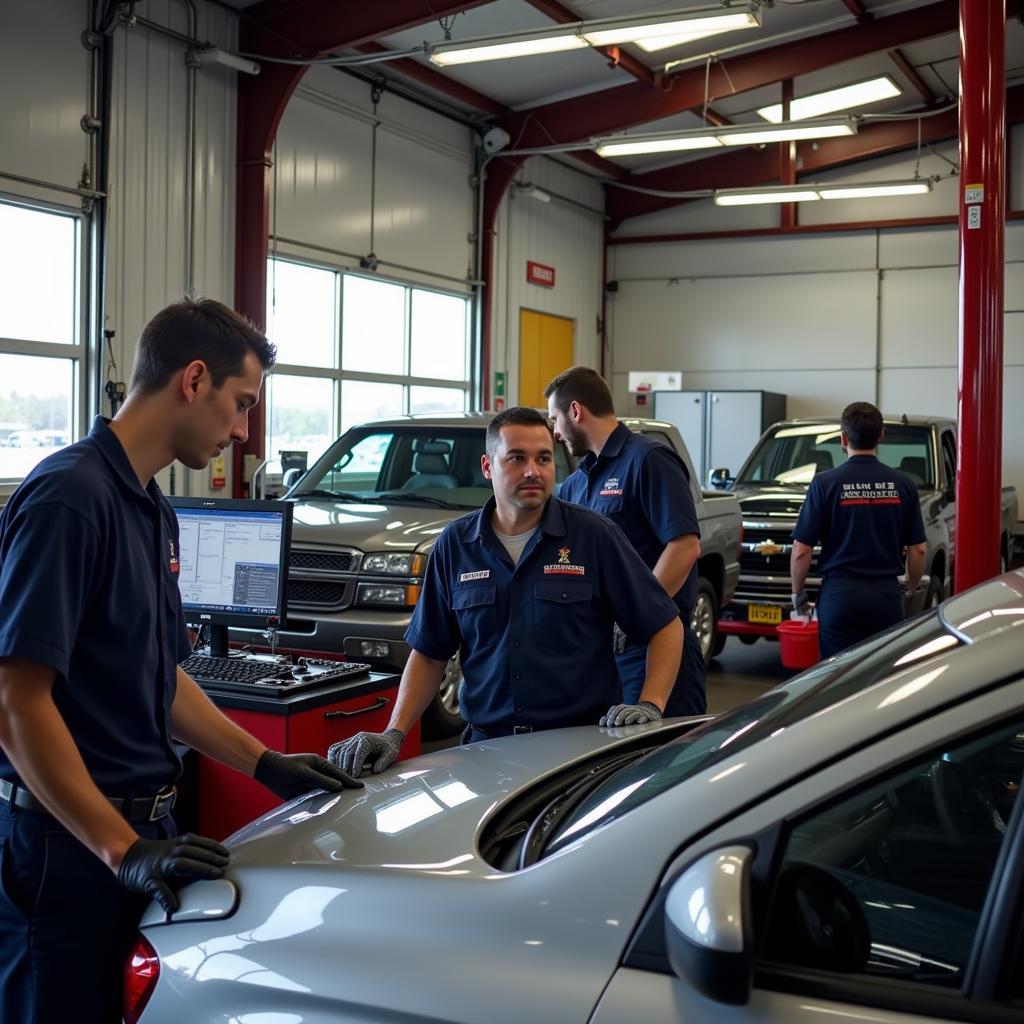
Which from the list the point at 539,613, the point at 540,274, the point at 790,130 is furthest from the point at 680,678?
the point at 540,274

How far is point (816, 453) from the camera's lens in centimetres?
1006

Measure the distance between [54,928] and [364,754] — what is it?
0.67m

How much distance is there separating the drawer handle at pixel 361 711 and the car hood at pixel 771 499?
566 centimetres

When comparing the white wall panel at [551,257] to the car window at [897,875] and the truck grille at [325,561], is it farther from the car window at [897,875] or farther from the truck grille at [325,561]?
the car window at [897,875]

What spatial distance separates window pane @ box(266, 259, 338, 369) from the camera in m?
11.8

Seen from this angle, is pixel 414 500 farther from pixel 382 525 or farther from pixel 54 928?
pixel 54 928

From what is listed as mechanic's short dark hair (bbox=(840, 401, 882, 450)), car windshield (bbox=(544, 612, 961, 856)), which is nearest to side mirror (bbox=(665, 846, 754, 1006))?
Answer: car windshield (bbox=(544, 612, 961, 856))

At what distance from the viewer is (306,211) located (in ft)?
39.4

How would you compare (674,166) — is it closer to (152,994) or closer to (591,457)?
(591,457)

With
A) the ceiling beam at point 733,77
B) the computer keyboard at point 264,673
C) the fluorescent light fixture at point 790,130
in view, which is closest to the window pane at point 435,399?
the ceiling beam at point 733,77

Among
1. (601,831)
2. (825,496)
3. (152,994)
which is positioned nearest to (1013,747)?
(601,831)

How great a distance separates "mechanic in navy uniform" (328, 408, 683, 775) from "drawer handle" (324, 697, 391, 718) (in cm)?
66

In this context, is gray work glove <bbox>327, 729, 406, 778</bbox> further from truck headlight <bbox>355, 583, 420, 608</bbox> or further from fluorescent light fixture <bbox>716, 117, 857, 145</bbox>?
fluorescent light fixture <bbox>716, 117, 857, 145</bbox>

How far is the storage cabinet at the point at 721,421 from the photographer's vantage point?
16.3 meters
